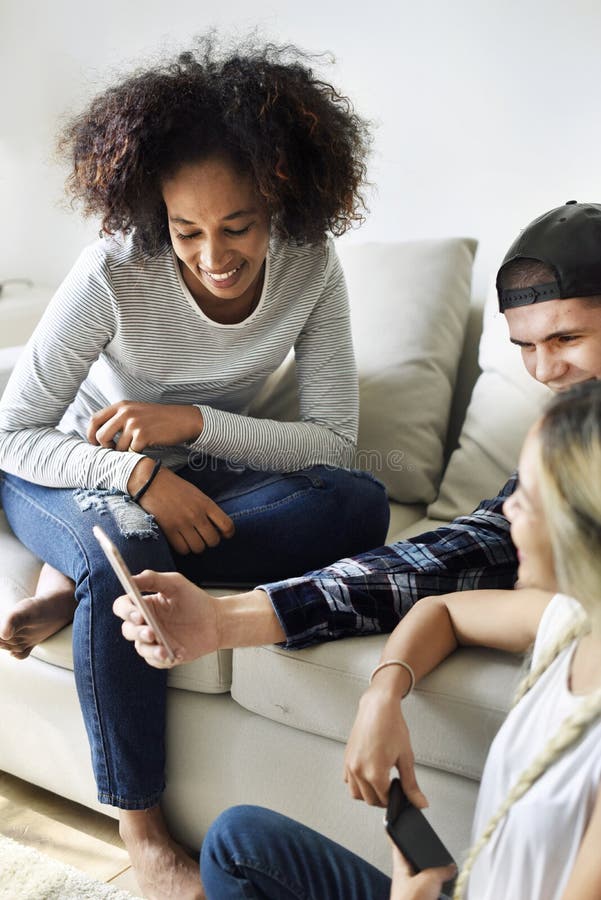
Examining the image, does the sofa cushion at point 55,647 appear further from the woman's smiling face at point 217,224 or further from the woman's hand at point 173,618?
the woman's smiling face at point 217,224

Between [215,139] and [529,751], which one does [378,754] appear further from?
[215,139]

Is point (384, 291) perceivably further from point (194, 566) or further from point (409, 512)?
point (194, 566)

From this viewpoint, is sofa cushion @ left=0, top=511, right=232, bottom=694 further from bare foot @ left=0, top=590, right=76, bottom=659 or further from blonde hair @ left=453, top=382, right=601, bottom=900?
blonde hair @ left=453, top=382, right=601, bottom=900

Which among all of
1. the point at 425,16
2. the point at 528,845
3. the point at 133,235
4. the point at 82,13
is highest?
the point at 82,13

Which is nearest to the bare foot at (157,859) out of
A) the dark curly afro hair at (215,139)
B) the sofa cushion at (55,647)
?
the sofa cushion at (55,647)

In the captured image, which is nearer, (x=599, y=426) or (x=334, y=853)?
(x=599, y=426)

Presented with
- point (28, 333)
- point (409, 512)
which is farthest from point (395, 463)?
point (28, 333)

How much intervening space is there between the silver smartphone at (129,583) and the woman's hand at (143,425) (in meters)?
0.46

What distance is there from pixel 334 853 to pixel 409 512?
3.05 ft

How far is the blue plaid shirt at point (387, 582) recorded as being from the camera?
4.15 feet

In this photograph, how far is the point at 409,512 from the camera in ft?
6.10

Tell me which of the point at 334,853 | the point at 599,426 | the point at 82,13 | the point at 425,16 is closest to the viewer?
the point at 599,426

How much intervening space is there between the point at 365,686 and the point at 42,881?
566 millimetres

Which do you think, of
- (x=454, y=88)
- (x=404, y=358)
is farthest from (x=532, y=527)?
(x=454, y=88)
